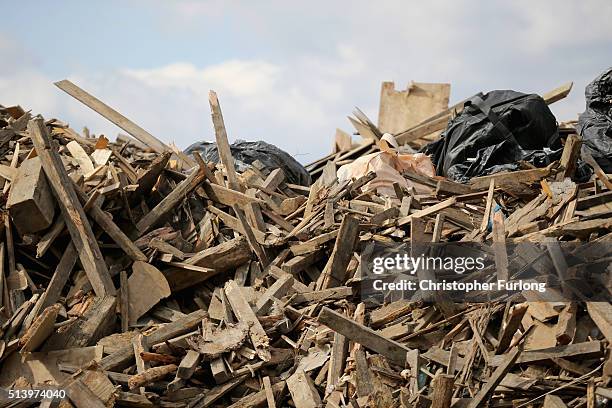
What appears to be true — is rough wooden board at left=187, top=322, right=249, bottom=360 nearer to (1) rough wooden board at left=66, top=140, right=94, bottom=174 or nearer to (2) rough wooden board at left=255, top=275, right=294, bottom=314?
(2) rough wooden board at left=255, top=275, right=294, bottom=314

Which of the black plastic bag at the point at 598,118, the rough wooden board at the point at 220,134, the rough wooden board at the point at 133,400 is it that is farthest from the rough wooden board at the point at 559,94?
the rough wooden board at the point at 133,400

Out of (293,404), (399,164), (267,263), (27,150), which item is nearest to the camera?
(293,404)

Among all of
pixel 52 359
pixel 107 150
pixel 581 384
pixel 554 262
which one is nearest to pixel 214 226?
pixel 107 150

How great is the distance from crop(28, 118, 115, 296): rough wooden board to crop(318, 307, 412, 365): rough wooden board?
202cm

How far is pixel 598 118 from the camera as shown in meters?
8.60

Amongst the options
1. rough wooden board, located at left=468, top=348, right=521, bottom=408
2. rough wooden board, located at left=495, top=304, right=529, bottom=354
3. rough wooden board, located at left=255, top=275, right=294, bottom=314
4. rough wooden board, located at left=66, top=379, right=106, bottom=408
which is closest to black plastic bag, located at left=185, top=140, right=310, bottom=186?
rough wooden board, located at left=255, top=275, right=294, bottom=314

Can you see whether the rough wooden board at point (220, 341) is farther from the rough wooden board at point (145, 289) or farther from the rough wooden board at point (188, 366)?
the rough wooden board at point (145, 289)

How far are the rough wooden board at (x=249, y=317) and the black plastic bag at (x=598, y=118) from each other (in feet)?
14.9

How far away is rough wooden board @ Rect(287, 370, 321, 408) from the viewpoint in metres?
5.07

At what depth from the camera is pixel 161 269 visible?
6.39 m

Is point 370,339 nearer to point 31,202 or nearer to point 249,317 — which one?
point 249,317

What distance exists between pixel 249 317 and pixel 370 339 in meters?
0.98

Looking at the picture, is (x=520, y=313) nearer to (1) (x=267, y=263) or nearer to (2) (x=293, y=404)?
(2) (x=293, y=404)

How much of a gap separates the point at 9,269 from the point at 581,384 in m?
4.52
